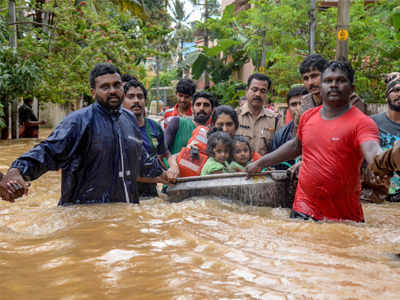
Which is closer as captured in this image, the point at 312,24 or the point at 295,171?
the point at 295,171

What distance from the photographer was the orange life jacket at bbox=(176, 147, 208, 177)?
5.81 meters

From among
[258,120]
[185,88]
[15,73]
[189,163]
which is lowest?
[189,163]

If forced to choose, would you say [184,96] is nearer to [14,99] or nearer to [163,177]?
[163,177]

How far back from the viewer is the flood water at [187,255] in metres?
2.54

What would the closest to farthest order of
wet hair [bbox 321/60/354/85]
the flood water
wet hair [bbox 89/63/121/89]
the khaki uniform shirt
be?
the flood water → wet hair [bbox 321/60/354/85] → wet hair [bbox 89/63/121/89] → the khaki uniform shirt

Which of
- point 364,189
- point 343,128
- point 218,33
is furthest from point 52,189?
point 218,33

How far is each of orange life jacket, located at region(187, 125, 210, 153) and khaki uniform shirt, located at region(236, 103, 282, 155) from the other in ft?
1.66

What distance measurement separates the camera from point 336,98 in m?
3.93

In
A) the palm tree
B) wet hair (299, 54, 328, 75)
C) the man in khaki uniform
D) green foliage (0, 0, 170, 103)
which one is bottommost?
the man in khaki uniform

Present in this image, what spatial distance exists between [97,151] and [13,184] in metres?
0.78

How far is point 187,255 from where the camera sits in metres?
3.18

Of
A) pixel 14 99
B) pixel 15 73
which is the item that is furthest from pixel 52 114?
pixel 15 73

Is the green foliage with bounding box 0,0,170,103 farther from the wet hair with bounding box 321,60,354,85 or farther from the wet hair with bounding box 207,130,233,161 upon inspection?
the wet hair with bounding box 321,60,354,85

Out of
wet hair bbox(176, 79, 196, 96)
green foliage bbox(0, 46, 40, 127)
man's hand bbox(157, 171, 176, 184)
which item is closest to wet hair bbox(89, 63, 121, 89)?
man's hand bbox(157, 171, 176, 184)
